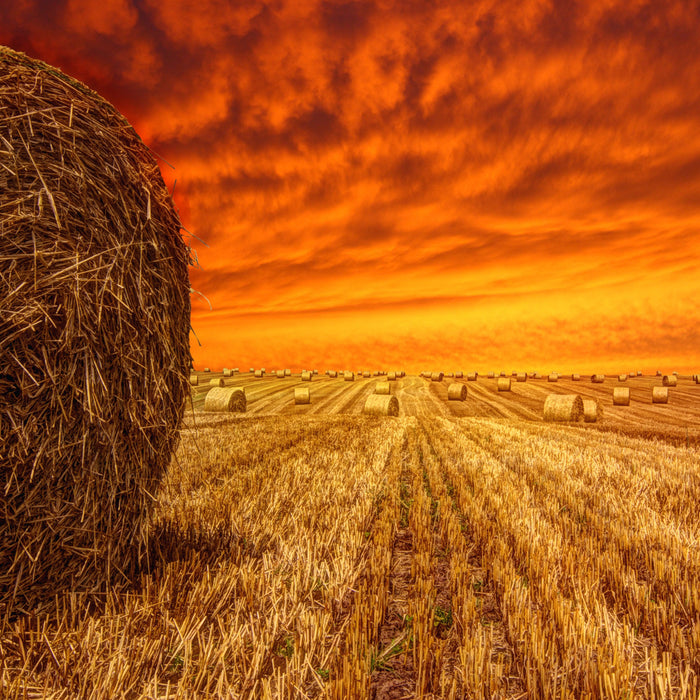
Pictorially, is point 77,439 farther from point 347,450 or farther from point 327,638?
point 347,450

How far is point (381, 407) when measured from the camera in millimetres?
21062

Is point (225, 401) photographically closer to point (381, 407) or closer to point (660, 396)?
point (381, 407)

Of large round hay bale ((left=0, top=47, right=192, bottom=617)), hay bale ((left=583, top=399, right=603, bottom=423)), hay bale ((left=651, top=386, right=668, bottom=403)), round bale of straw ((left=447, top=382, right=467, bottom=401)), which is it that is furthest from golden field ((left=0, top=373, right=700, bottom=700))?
hay bale ((left=651, top=386, right=668, bottom=403))

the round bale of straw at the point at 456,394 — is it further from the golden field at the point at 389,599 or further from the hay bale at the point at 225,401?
the golden field at the point at 389,599

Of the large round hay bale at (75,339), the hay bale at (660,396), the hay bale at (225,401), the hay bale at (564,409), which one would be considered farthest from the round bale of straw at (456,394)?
the large round hay bale at (75,339)

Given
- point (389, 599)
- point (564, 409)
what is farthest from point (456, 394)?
point (389, 599)

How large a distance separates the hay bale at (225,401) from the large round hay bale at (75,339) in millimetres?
17303

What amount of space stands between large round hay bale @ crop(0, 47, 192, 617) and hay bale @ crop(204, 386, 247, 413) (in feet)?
56.8

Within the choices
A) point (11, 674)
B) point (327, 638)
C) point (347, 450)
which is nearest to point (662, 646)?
point (327, 638)

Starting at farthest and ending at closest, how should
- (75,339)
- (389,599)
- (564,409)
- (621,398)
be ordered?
(621,398), (564,409), (389,599), (75,339)

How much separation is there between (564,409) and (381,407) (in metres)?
7.75

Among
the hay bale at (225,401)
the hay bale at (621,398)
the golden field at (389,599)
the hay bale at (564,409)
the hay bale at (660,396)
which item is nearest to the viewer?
A: the golden field at (389,599)

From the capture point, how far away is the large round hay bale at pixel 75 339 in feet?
9.68

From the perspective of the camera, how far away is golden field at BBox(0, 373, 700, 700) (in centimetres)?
234
